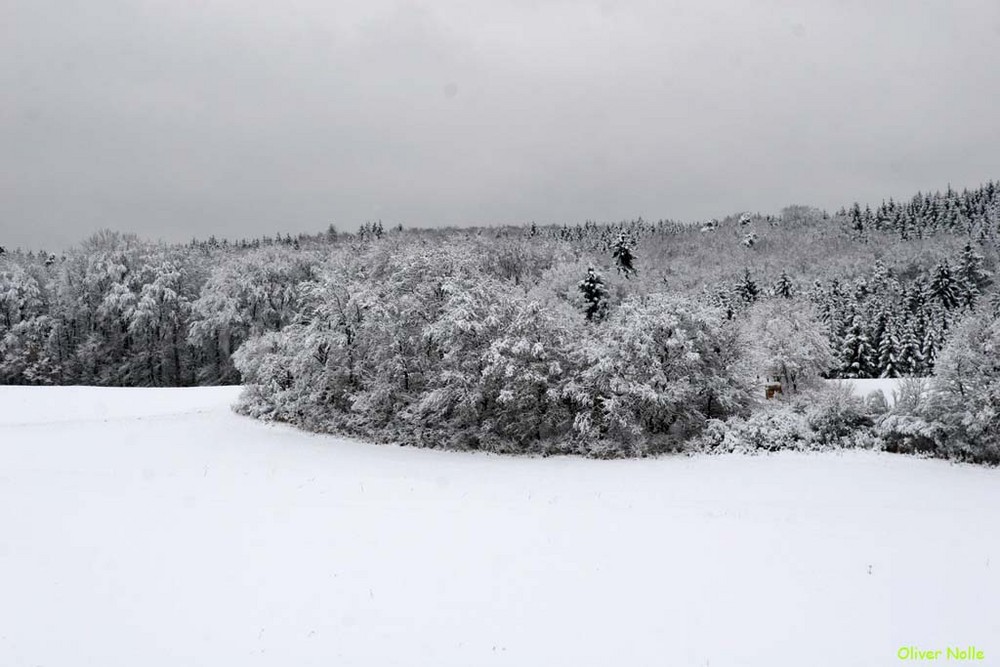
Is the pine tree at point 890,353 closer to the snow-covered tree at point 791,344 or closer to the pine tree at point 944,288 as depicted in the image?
the snow-covered tree at point 791,344

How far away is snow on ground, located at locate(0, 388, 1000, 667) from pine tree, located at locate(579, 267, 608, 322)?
85.3 feet

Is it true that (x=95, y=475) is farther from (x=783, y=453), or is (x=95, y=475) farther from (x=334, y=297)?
(x=783, y=453)

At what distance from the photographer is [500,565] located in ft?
35.6

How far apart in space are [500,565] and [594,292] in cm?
3662

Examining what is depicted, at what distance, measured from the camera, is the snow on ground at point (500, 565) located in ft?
27.3

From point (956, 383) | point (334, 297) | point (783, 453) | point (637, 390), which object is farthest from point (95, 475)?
point (956, 383)

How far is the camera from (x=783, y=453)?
829 inches

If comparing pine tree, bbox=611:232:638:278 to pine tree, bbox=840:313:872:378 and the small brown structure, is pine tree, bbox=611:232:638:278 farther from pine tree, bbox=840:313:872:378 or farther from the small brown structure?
the small brown structure

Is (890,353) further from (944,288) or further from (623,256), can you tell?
(623,256)

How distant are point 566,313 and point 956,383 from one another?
46.5 feet

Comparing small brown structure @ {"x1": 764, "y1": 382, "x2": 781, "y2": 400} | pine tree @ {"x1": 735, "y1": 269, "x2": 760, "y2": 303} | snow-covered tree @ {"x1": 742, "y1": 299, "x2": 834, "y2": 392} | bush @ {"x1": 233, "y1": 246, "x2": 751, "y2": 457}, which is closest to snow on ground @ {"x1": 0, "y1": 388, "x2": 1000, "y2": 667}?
bush @ {"x1": 233, "y1": 246, "x2": 751, "y2": 457}

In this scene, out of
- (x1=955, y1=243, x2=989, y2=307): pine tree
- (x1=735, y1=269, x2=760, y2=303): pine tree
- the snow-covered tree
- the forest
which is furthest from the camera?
(x1=735, y1=269, x2=760, y2=303): pine tree

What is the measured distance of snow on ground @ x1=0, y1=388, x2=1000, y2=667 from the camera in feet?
27.3

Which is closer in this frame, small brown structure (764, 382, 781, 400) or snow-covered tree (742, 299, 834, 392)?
small brown structure (764, 382, 781, 400)
